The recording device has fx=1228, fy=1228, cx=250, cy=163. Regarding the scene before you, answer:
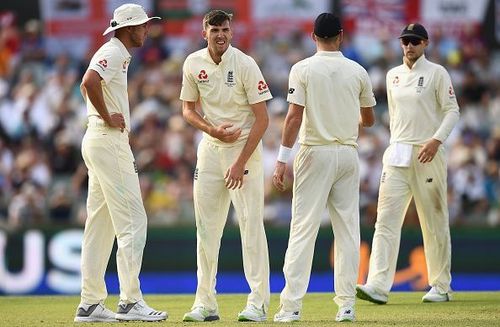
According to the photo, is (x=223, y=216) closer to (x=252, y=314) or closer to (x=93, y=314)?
(x=252, y=314)

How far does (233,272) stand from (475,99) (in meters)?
5.93

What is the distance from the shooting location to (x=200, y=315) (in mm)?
9438

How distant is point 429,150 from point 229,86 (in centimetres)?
233

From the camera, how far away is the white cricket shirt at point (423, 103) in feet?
36.4

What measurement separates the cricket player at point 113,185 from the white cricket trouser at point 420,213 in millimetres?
2508

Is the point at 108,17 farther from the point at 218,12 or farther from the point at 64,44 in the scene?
the point at 218,12

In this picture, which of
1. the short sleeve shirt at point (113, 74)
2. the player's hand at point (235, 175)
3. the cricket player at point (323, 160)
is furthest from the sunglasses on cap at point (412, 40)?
the short sleeve shirt at point (113, 74)

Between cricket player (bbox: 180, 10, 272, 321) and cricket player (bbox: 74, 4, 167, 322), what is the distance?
0.46 m

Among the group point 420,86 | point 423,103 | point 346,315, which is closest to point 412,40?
point 420,86

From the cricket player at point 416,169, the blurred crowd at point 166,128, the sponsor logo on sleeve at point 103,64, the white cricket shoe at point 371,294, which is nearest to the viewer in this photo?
the sponsor logo on sleeve at point 103,64

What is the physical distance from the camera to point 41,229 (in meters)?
15.4

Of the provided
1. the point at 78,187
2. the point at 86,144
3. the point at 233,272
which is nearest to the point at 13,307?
the point at 86,144

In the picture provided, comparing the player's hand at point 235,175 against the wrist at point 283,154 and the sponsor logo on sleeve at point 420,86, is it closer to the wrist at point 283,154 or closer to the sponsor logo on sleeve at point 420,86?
the wrist at point 283,154

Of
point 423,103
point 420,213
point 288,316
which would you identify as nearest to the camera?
point 288,316
